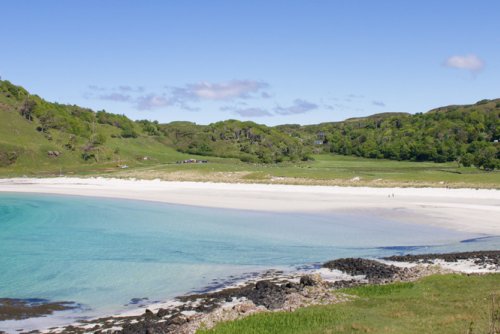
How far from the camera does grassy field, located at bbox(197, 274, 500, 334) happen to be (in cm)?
1244

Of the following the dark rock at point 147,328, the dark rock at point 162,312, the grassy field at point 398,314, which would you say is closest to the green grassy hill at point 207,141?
the grassy field at point 398,314

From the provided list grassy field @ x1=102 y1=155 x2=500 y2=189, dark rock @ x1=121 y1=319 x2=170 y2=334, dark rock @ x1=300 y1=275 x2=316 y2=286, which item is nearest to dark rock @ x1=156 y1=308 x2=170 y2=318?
dark rock @ x1=121 y1=319 x2=170 y2=334

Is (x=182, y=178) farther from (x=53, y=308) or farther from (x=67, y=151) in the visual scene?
(x=53, y=308)

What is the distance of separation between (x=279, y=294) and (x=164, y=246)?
46.0 feet

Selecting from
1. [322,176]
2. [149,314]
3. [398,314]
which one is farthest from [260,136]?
[398,314]

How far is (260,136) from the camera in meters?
169

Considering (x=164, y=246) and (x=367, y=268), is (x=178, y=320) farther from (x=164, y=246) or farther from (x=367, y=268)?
(x=164, y=246)

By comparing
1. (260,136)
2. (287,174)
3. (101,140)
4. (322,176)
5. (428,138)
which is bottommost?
(322,176)

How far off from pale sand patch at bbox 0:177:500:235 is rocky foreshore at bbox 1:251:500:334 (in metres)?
12.5

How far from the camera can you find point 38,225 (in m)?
39.8

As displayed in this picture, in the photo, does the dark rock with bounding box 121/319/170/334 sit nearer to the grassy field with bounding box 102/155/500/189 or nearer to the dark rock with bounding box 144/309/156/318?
the dark rock with bounding box 144/309/156/318

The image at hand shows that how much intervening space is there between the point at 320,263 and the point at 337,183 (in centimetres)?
4292

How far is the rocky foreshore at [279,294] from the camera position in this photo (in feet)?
48.4

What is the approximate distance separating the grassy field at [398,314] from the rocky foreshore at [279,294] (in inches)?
37.3
